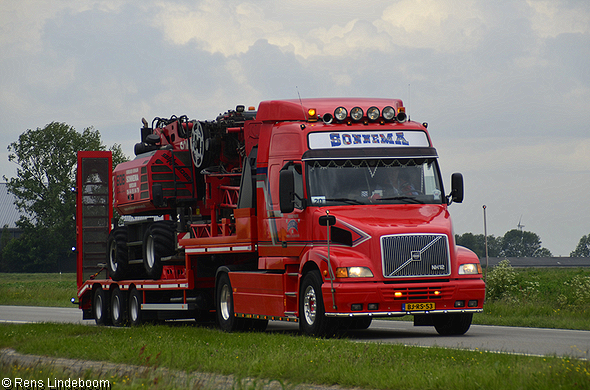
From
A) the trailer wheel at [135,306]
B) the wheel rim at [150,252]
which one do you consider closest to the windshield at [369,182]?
the wheel rim at [150,252]

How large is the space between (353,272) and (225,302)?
4.64 metres

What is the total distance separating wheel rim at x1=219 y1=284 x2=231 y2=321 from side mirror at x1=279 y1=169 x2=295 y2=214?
3.55 m

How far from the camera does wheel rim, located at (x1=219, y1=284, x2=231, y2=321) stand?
18.0 metres

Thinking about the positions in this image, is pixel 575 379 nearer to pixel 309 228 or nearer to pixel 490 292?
pixel 309 228

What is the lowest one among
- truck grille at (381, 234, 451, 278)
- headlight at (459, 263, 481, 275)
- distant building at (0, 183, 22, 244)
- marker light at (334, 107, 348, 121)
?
headlight at (459, 263, 481, 275)

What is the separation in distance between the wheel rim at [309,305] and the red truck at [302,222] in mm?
33

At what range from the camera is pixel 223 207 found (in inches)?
736

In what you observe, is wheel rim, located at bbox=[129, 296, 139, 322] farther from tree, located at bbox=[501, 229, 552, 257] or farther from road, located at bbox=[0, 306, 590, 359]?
tree, located at bbox=[501, 229, 552, 257]

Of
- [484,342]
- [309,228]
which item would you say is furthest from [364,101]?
[484,342]

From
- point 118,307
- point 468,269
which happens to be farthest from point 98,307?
point 468,269

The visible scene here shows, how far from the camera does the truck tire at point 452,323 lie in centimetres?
1541

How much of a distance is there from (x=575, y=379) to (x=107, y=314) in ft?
53.4

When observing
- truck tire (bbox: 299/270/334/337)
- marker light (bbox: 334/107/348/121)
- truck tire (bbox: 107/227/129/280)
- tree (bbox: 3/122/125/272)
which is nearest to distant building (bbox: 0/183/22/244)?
tree (bbox: 3/122/125/272)

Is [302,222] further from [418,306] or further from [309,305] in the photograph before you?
[418,306]
